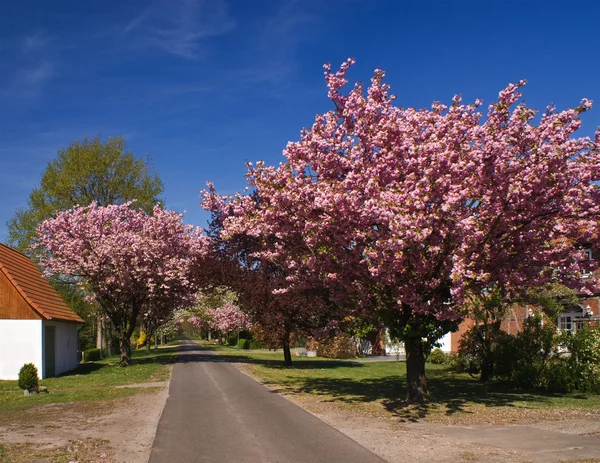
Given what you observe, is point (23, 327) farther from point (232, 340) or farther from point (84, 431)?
point (232, 340)

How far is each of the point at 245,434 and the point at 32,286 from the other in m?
22.3

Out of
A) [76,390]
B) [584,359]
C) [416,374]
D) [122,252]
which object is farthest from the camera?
[122,252]

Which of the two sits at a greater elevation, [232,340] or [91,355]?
[91,355]

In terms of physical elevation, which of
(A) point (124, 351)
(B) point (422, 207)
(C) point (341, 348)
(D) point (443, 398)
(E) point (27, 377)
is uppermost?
(B) point (422, 207)

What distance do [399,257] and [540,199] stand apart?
12.6ft

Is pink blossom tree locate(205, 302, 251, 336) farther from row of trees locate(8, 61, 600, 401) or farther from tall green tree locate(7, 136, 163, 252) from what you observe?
row of trees locate(8, 61, 600, 401)

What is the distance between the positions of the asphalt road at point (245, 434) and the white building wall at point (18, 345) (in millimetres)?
11048

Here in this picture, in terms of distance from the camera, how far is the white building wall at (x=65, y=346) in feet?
98.1

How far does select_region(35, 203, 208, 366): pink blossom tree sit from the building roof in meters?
1.12

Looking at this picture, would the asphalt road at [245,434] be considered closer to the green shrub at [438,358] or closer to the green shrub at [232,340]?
the green shrub at [438,358]

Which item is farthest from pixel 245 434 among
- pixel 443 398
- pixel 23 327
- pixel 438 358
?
pixel 438 358

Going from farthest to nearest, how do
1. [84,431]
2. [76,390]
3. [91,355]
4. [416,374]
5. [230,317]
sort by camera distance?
[230,317]
[91,355]
[76,390]
[416,374]
[84,431]

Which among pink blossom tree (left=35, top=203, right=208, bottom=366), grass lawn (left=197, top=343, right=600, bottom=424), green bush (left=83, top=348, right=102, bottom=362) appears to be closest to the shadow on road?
grass lawn (left=197, top=343, right=600, bottom=424)

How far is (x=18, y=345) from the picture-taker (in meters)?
26.4
